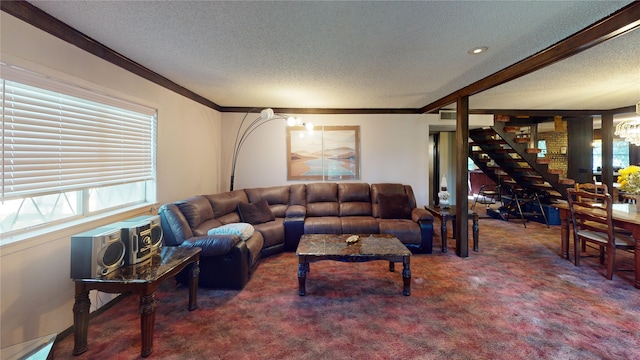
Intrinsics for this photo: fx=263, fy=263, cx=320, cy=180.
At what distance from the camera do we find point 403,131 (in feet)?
16.8

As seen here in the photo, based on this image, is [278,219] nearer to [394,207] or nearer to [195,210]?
[195,210]

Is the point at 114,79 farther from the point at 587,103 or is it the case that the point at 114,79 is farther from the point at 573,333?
the point at 587,103

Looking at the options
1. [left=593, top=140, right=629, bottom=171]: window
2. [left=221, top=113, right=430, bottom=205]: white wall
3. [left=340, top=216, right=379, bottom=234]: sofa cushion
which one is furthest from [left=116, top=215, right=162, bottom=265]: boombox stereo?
[left=593, top=140, right=629, bottom=171]: window

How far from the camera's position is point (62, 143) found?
2061 millimetres

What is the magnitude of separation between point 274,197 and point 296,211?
0.57 meters

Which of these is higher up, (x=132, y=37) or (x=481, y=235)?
(x=132, y=37)

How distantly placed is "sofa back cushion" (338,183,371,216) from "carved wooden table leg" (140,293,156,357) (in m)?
3.14

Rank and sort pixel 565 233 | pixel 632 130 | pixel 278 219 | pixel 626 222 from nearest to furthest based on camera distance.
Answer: pixel 626 222
pixel 565 233
pixel 632 130
pixel 278 219

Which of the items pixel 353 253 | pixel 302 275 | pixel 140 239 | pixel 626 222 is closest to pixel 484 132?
pixel 626 222

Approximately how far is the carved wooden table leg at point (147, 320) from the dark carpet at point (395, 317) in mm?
91

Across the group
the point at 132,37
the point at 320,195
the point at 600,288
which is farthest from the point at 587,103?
the point at 132,37

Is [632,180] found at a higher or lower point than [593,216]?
higher

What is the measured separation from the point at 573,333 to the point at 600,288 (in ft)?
3.98

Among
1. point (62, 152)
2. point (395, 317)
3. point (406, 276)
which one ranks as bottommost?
point (395, 317)
